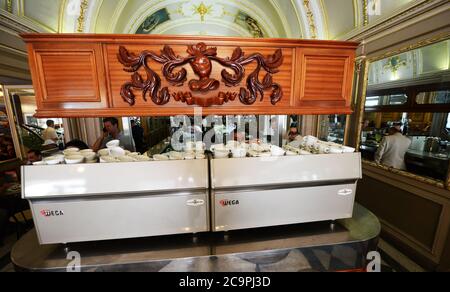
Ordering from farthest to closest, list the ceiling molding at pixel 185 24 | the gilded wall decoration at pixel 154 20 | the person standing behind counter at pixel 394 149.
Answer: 1. the ceiling molding at pixel 185 24
2. the gilded wall decoration at pixel 154 20
3. the person standing behind counter at pixel 394 149

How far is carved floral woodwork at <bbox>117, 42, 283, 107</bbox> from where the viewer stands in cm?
132

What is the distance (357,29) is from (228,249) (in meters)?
3.65

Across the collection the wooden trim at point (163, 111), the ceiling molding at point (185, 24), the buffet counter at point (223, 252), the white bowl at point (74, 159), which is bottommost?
the buffet counter at point (223, 252)

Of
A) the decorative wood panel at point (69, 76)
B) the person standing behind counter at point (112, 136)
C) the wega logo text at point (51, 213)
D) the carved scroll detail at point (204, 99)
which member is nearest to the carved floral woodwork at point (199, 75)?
the carved scroll detail at point (204, 99)

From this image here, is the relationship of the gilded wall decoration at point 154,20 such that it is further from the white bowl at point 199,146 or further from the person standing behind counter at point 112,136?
the white bowl at point 199,146

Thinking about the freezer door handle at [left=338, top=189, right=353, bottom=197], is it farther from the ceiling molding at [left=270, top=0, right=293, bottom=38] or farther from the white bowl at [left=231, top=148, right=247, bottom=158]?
the ceiling molding at [left=270, top=0, right=293, bottom=38]

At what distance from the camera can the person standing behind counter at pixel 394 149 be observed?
2395 mm

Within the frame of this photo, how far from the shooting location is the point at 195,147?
4.99 ft

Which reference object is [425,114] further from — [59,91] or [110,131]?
[110,131]

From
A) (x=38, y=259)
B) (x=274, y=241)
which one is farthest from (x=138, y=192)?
(x=274, y=241)

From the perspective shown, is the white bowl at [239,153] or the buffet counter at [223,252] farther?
the white bowl at [239,153]

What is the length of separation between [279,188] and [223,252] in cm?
62

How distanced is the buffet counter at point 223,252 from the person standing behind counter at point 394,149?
1.59m

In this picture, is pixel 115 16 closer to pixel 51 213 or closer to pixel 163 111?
pixel 163 111
